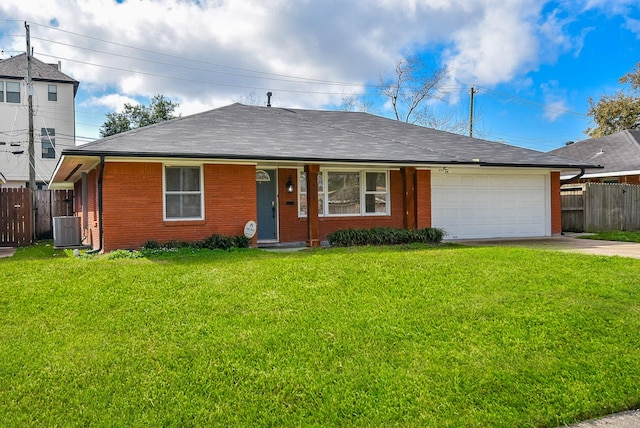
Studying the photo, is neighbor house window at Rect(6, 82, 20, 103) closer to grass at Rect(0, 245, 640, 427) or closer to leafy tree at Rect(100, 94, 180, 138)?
leafy tree at Rect(100, 94, 180, 138)

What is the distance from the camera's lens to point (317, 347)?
16.5 feet

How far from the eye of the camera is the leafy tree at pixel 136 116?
38688 mm

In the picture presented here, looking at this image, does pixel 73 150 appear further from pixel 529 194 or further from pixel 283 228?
pixel 529 194

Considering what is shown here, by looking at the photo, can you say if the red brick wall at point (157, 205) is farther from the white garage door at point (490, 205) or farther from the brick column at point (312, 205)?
the white garage door at point (490, 205)

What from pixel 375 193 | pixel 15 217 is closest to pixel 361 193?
pixel 375 193

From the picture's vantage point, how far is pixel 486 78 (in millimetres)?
32406

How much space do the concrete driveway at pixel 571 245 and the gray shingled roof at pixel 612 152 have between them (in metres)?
8.12

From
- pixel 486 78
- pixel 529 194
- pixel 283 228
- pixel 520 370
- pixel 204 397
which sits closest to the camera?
pixel 204 397

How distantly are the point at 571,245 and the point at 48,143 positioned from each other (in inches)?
1284

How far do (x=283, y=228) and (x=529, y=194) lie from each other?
28.0ft

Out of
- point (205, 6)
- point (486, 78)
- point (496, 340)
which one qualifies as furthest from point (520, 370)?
point (486, 78)

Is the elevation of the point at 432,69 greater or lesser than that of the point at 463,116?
greater

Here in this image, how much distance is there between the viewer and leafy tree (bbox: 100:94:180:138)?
38.7 metres

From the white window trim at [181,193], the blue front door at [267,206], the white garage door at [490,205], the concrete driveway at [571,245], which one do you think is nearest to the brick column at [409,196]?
the white garage door at [490,205]
